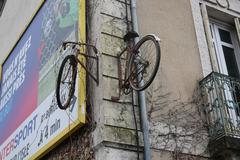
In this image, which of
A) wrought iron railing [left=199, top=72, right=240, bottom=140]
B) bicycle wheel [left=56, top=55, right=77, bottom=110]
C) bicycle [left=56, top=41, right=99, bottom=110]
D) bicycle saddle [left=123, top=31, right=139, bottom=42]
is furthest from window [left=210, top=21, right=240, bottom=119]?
bicycle wheel [left=56, top=55, right=77, bottom=110]

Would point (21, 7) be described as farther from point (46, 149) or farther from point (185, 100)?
point (185, 100)

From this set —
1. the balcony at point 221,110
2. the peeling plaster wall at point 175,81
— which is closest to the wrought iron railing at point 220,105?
the balcony at point 221,110

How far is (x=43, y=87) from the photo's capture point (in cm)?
772

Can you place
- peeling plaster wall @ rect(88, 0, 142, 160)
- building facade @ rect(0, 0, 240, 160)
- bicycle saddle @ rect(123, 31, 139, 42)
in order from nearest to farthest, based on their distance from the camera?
1. peeling plaster wall @ rect(88, 0, 142, 160)
2. building facade @ rect(0, 0, 240, 160)
3. bicycle saddle @ rect(123, 31, 139, 42)

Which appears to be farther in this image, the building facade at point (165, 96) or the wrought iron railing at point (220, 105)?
the wrought iron railing at point (220, 105)

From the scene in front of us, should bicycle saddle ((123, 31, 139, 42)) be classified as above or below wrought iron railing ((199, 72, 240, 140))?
above

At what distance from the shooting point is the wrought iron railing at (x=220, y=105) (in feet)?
21.1

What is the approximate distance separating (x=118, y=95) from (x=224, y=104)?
67.0 inches

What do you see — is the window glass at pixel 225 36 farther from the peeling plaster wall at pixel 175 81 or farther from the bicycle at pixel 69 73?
the bicycle at pixel 69 73

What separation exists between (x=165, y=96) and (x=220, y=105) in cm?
83

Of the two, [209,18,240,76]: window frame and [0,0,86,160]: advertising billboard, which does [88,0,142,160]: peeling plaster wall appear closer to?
[0,0,86,160]: advertising billboard

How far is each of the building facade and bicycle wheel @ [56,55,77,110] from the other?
0.81ft

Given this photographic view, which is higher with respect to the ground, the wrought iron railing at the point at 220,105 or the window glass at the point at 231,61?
the window glass at the point at 231,61

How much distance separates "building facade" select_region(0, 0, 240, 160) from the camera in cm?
592
